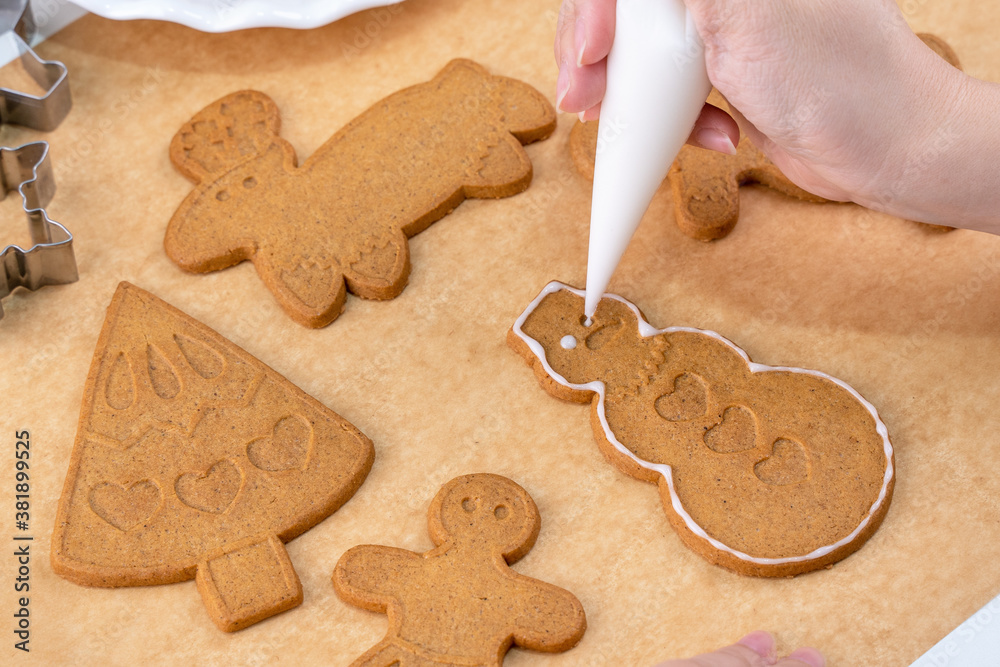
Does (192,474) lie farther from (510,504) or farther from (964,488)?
(964,488)

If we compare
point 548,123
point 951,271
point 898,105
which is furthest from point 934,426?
point 548,123

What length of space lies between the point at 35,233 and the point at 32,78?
1.20 feet

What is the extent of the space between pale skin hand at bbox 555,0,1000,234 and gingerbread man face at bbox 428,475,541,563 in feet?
1.57

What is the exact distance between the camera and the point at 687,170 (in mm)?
1489

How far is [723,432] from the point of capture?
49.1 inches

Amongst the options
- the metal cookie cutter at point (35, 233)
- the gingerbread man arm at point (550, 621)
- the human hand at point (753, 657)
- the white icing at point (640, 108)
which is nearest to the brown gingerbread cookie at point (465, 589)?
the gingerbread man arm at point (550, 621)

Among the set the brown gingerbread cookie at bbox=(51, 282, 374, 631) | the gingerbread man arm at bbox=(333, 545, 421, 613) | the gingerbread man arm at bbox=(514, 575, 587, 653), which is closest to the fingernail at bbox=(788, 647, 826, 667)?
the gingerbread man arm at bbox=(514, 575, 587, 653)

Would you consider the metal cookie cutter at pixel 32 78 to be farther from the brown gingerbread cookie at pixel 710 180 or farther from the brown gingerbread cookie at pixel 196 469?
the brown gingerbread cookie at pixel 710 180

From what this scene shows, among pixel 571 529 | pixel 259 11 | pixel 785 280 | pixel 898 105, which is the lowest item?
pixel 571 529

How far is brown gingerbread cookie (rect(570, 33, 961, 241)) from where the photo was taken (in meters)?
1.45

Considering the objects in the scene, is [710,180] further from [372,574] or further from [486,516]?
[372,574]

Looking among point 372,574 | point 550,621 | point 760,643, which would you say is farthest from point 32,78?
point 760,643

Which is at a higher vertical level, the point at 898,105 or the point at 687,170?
the point at 898,105

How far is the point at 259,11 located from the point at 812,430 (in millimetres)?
1029
